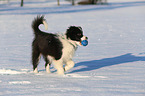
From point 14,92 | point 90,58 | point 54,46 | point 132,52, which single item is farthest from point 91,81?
point 132,52

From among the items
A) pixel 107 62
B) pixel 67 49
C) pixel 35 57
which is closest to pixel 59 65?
pixel 67 49

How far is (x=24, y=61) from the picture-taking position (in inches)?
271

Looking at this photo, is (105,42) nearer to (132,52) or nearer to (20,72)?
(132,52)

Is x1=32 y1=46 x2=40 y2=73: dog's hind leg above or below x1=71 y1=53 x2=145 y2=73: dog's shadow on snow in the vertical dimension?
above

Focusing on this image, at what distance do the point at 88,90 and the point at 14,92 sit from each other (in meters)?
1.08

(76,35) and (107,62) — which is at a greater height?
(76,35)

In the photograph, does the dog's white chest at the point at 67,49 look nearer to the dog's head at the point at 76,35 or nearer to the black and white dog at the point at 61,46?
the black and white dog at the point at 61,46

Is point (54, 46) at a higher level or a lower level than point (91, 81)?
higher

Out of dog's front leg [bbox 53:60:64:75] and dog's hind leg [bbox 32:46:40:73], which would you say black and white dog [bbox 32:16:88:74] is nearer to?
dog's front leg [bbox 53:60:64:75]

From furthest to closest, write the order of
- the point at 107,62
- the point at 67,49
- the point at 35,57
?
the point at 107,62 < the point at 35,57 < the point at 67,49

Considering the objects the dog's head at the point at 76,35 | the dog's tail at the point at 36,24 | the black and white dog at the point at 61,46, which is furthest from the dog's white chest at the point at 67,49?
the dog's tail at the point at 36,24

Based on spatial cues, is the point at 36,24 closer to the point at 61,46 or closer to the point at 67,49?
the point at 61,46

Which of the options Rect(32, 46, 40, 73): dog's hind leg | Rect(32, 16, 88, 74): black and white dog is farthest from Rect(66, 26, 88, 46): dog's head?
Rect(32, 46, 40, 73): dog's hind leg

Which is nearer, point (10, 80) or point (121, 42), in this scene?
point (10, 80)
